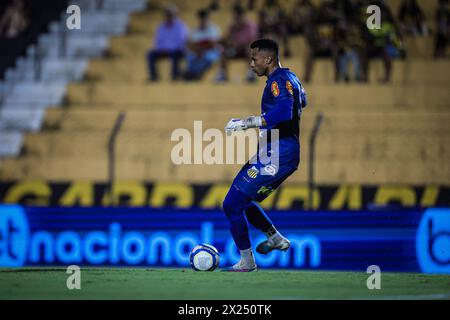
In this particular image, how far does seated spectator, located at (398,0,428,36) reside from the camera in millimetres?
20031

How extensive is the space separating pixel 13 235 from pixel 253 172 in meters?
5.65

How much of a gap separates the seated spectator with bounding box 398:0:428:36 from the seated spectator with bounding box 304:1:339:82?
4.48 ft

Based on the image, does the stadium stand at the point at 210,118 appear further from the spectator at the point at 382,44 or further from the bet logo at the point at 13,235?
the bet logo at the point at 13,235

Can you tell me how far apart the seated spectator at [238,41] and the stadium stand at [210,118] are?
0.81ft

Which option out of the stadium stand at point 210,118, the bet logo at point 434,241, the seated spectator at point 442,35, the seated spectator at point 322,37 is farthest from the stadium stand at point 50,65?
the bet logo at point 434,241

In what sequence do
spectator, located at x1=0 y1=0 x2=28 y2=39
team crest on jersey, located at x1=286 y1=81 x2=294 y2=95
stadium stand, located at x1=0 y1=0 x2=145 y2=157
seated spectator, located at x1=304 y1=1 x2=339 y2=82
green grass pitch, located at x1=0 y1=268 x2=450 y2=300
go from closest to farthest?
green grass pitch, located at x1=0 y1=268 x2=450 y2=300 < team crest on jersey, located at x1=286 y1=81 x2=294 y2=95 < seated spectator, located at x1=304 y1=1 x2=339 y2=82 < stadium stand, located at x1=0 y1=0 x2=145 y2=157 < spectator, located at x1=0 y1=0 x2=28 y2=39

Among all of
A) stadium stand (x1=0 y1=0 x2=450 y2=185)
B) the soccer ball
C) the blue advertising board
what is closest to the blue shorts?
the soccer ball

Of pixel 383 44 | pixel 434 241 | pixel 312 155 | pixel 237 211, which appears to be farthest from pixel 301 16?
pixel 237 211

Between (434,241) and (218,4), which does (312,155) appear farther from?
(218,4)

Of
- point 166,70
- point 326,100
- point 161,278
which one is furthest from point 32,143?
point 161,278

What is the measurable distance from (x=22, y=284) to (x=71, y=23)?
11.6 meters

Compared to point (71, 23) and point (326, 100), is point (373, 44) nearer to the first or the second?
point (326, 100)

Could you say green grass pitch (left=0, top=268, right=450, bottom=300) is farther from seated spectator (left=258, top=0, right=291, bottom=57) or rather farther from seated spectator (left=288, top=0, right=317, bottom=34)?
seated spectator (left=288, top=0, right=317, bottom=34)

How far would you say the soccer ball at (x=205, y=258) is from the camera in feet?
39.1
